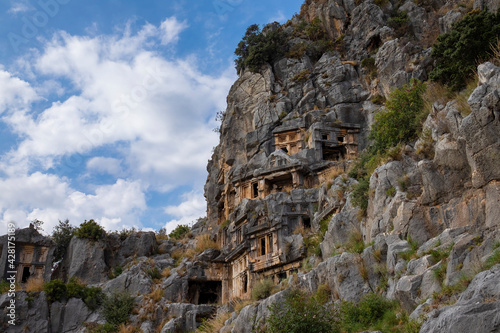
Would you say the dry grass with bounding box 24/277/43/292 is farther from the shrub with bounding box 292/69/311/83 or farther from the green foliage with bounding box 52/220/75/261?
the shrub with bounding box 292/69/311/83

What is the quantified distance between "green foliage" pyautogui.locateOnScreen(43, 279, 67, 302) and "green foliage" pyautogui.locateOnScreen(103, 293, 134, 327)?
3.55 metres

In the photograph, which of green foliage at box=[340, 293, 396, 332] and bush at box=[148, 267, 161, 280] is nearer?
green foliage at box=[340, 293, 396, 332]

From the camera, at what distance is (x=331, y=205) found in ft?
96.9

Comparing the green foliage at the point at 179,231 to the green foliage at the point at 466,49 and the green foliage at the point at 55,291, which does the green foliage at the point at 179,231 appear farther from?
the green foliage at the point at 466,49

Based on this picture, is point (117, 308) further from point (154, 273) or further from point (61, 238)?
point (61, 238)

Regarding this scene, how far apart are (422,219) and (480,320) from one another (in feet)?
24.9

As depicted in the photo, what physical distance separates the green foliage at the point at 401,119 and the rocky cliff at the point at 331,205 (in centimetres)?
179

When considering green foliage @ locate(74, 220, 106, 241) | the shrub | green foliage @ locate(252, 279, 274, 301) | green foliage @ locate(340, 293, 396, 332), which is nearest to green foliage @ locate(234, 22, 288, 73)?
the shrub

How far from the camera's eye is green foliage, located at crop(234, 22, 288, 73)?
54.9 m

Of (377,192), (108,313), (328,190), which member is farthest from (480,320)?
(108,313)

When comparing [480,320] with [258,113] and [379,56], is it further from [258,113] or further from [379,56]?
[258,113]

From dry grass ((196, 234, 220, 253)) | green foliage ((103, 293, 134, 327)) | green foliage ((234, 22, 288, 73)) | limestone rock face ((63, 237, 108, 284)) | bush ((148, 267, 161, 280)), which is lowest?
green foliage ((103, 293, 134, 327))

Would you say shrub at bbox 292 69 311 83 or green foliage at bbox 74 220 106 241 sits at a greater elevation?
A: shrub at bbox 292 69 311 83

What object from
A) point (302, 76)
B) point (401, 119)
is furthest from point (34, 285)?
point (302, 76)
